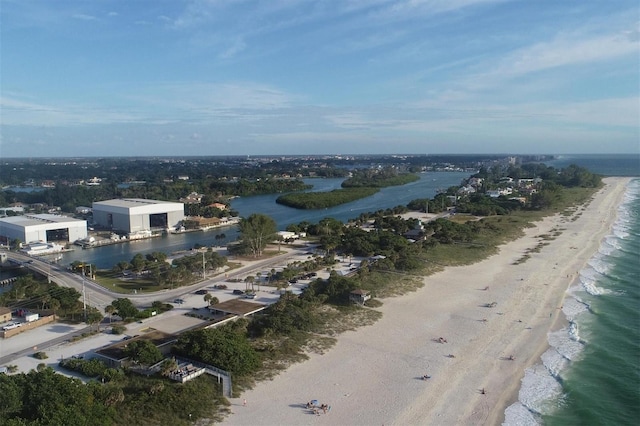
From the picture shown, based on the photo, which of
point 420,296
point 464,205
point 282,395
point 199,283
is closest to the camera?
point 282,395

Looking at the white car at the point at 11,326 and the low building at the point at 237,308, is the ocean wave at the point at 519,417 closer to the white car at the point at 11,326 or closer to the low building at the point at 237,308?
the low building at the point at 237,308

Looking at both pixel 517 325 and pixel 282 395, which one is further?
pixel 517 325

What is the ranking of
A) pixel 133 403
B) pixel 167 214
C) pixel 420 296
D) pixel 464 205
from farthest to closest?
pixel 464 205 → pixel 167 214 → pixel 420 296 → pixel 133 403

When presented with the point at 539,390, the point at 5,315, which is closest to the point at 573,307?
the point at 539,390

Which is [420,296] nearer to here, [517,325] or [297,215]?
[517,325]

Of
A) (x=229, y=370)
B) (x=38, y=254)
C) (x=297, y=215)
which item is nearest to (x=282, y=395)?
(x=229, y=370)

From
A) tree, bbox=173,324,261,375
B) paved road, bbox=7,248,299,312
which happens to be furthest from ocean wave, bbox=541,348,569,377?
paved road, bbox=7,248,299,312

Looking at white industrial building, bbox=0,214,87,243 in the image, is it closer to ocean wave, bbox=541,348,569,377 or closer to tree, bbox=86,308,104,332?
tree, bbox=86,308,104,332
